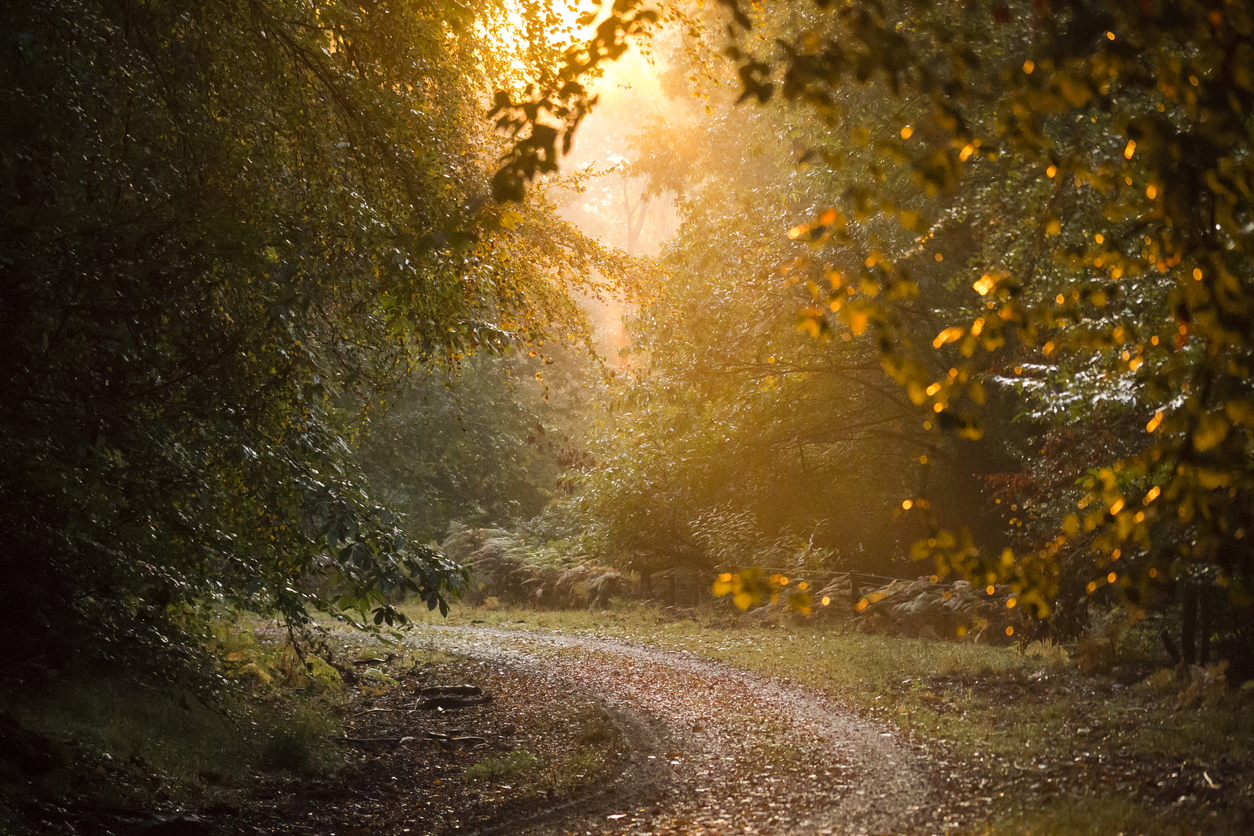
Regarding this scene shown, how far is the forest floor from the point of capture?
6.46 metres

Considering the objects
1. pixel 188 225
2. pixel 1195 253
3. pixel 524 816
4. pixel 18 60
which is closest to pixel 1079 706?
pixel 524 816

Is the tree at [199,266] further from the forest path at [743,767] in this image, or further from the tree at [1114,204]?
the tree at [1114,204]

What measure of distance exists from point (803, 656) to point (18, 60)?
12946 millimetres

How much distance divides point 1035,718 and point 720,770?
146 inches

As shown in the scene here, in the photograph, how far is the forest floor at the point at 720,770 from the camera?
21.2 ft

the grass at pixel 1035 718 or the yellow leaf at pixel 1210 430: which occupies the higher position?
the yellow leaf at pixel 1210 430

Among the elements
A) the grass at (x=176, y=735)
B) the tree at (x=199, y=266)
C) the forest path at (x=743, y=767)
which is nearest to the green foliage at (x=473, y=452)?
the forest path at (x=743, y=767)

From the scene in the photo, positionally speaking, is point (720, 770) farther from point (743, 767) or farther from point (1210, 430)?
point (1210, 430)

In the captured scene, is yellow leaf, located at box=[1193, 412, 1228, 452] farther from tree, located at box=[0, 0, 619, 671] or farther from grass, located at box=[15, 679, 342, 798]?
grass, located at box=[15, 679, 342, 798]

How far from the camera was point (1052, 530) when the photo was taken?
37.1ft

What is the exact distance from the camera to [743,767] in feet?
26.6

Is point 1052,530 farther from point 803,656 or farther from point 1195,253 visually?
point 1195,253

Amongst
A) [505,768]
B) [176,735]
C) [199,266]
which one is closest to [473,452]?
[176,735]

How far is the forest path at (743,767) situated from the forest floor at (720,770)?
3 centimetres
